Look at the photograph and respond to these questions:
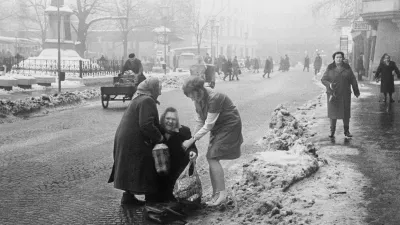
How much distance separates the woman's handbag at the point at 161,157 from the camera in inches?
226

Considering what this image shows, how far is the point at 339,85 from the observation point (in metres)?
10.0

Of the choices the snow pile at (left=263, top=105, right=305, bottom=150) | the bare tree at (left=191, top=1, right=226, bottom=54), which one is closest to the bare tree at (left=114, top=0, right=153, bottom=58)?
the bare tree at (left=191, top=1, right=226, bottom=54)

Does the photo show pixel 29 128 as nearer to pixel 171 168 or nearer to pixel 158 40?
pixel 171 168

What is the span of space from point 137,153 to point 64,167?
2823 mm

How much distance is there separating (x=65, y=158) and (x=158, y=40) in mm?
33017

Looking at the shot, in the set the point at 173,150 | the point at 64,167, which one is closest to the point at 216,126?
the point at 173,150

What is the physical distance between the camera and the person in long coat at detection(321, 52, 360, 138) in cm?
1001

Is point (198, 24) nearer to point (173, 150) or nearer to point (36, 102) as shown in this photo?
point (36, 102)

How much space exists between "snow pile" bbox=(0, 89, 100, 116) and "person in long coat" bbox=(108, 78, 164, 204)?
10.3 m

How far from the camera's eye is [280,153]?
7.82 meters

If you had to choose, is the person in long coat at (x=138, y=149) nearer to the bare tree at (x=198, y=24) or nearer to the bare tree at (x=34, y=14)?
the bare tree at (x=34, y=14)

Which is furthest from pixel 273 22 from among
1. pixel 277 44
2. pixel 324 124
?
pixel 324 124

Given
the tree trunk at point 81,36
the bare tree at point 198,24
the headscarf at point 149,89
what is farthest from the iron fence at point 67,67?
the headscarf at point 149,89

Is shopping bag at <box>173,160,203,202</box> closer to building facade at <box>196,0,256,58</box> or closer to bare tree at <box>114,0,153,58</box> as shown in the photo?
bare tree at <box>114,0,153,58</box>
